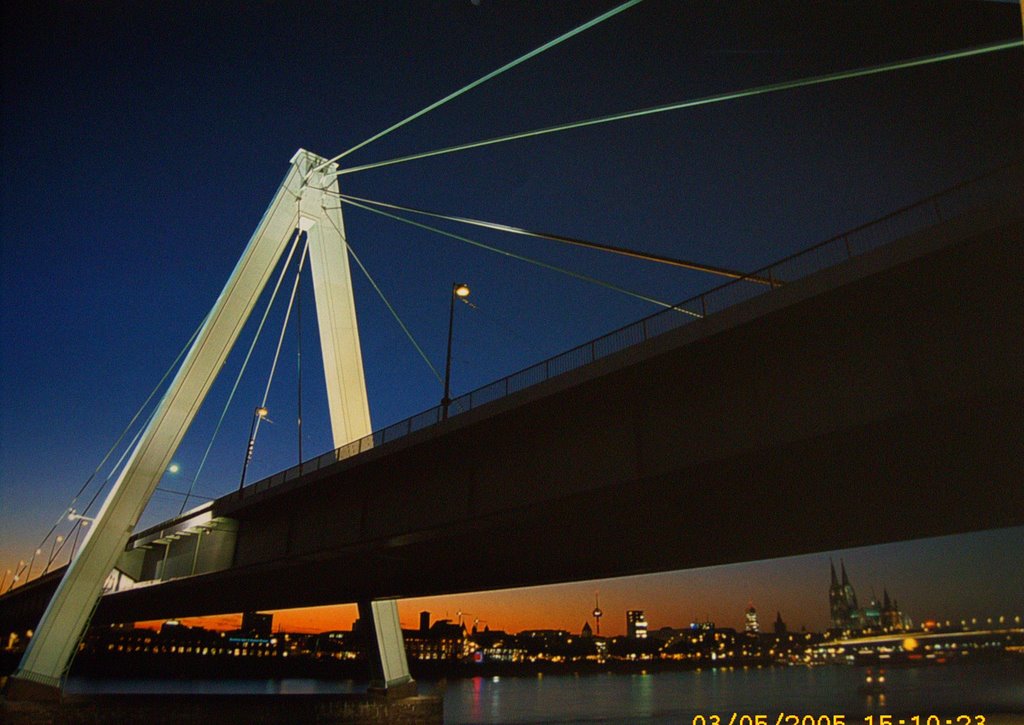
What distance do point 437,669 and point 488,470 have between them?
431 feet

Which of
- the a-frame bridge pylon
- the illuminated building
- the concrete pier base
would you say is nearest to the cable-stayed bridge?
the a-frame bridge pylon

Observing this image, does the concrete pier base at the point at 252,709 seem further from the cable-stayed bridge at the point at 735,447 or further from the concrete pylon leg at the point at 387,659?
the cable-stayed bridge at the point at 735,447

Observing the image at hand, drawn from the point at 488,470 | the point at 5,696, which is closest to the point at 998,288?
the point at 488,470

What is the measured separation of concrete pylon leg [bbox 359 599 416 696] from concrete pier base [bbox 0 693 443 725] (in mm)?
437

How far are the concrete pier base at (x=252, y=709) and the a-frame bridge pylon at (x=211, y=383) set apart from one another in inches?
47.9

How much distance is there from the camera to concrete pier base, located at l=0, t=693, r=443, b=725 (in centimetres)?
2652

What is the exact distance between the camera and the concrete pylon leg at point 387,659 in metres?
30.0

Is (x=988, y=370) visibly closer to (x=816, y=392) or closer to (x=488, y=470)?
(x=816, y=392)

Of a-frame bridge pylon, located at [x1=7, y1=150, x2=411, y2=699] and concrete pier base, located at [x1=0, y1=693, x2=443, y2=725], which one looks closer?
a-frame bridge pylon, located at [x1=7, y1=150, x2=411, y2=699]

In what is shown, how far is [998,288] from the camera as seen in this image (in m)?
10.3

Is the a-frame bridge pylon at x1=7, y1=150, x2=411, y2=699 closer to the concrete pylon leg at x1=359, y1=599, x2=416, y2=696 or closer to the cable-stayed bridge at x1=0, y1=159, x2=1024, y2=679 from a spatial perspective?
the concrete pylon leg at x1=359, y1=599, x2=416, y2=696

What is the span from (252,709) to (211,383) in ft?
50.5

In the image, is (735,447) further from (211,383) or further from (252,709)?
(252,709)

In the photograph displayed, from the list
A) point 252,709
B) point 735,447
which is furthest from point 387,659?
point 735,447
